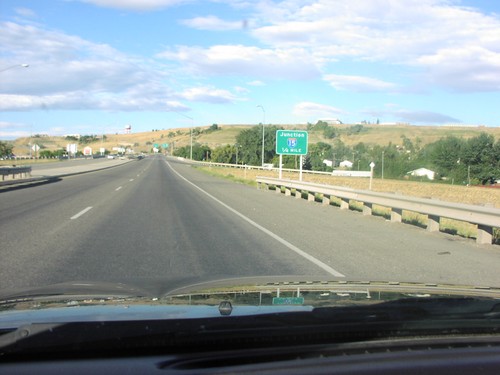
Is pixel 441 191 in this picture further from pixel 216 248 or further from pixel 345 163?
pixel 345 163

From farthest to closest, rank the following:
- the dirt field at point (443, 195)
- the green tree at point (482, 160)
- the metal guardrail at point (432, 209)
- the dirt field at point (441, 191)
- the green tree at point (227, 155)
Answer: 1. the green tree at point (227, 155)
2. the green tree at point (482, 160)
3. the dirt field at point (441, 191)
4. the dirt field at point (443, 195)
5. the metal guardrail at point (432, 209)

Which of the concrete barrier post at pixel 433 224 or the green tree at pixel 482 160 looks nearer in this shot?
the concrete barrier post at pixel 433 224

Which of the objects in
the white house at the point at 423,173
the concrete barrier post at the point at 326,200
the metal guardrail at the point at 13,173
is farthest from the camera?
the white house at the point at 423,173

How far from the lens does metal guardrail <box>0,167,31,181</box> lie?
102 ft

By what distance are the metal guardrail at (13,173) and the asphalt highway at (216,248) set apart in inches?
574

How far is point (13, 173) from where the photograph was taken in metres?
33.1

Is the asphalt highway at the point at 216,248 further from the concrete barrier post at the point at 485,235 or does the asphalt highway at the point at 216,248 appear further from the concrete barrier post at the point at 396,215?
the concrete barrier post at the point at 396,215

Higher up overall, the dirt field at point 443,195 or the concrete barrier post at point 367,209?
the concrete barrier post at point 367,209

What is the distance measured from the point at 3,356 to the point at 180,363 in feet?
3.12

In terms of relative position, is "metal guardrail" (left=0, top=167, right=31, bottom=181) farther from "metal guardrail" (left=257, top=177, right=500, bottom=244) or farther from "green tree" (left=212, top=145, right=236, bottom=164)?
"green tree" (left=212, top=145, right=236, bottom=164)

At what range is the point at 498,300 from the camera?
13.2 ft

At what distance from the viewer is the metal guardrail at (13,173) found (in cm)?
3102

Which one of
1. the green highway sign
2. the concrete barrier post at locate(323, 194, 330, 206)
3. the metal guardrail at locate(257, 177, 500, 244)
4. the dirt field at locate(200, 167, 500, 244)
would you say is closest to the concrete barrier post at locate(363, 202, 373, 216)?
the metal guardrail at locate(257, 177, 500, 244)

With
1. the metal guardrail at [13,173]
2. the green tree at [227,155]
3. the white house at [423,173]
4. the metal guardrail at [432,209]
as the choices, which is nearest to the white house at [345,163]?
the green tree at [227,155]
